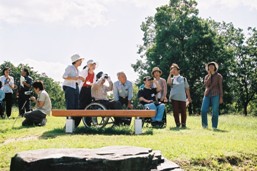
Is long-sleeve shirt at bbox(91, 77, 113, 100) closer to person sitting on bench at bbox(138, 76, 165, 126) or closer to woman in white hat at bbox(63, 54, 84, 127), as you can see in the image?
woman in white hat at bbox(63, 54, 84, 127)

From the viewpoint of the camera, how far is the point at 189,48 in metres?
32.0

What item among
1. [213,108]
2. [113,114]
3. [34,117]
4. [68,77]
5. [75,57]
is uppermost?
[75,57]

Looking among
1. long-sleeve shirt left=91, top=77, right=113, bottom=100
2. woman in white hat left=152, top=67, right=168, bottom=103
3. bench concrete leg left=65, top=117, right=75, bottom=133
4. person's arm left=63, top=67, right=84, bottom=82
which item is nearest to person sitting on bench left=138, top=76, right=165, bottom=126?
woman in white hat left=152, top=67, right=168, bottom=103

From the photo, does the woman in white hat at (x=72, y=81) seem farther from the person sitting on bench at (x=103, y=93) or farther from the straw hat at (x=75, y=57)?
the person sitting on bench at (x=103, y=93)

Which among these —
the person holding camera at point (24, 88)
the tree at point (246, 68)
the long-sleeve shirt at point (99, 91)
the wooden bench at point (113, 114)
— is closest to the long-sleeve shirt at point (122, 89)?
the long-sleeve shirt at point (99, 91)

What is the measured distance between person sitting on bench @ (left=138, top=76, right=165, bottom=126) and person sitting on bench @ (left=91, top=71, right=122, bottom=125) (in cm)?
100

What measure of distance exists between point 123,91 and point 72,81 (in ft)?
4.91

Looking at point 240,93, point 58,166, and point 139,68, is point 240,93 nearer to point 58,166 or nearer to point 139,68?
point 139,68

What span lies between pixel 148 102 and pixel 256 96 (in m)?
39.5

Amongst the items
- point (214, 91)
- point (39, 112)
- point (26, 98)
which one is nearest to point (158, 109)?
point (214, 91)

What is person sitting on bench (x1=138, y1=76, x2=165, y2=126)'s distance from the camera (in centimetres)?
1045

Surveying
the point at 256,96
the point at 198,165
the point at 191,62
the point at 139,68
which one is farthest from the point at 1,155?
the point at 256,96

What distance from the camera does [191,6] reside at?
121 ft

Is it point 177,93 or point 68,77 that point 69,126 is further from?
point 177,93
